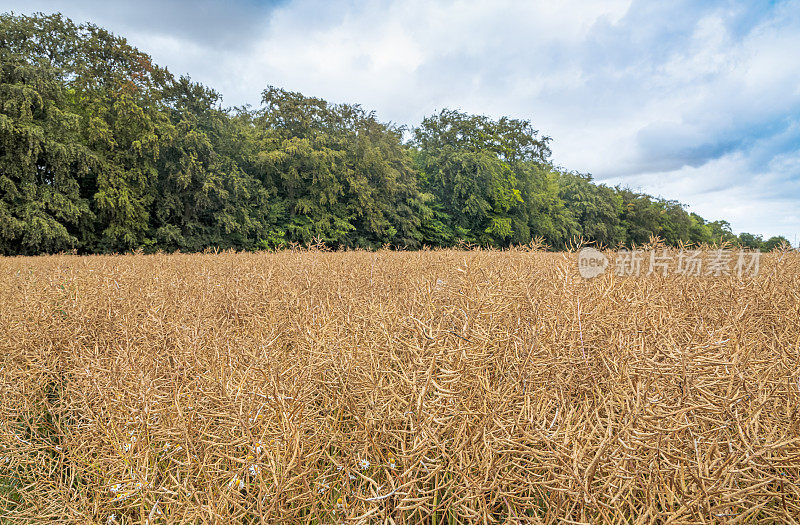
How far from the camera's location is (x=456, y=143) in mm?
36406

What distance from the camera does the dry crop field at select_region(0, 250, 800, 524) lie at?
40.4 inches

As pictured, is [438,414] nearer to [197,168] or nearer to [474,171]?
[197,168]

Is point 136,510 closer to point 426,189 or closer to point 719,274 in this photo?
point 719,274

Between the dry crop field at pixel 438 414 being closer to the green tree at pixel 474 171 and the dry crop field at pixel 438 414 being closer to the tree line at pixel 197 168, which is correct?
the tree line at pixel 197 168

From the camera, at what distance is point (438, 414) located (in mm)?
1201

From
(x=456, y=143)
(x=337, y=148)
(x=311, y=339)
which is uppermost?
(x=456, y=143)

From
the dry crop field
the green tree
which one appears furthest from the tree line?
the dry crop field

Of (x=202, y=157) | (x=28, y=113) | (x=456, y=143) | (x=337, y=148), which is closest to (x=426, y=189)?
(x=456, y=143)

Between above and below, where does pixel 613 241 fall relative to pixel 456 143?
below

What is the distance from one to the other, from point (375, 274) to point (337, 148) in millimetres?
25591

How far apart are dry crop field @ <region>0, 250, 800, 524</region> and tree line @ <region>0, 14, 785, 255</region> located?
1193cm

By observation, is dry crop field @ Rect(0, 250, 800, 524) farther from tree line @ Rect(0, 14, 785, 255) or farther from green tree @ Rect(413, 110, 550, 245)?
green tree @ Rect(413, 110, 550, 245)

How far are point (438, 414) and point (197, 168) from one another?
25296mm

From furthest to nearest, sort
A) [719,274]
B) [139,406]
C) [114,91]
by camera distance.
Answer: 1. [114,91]
2. [719,274]
3. [139,406]
